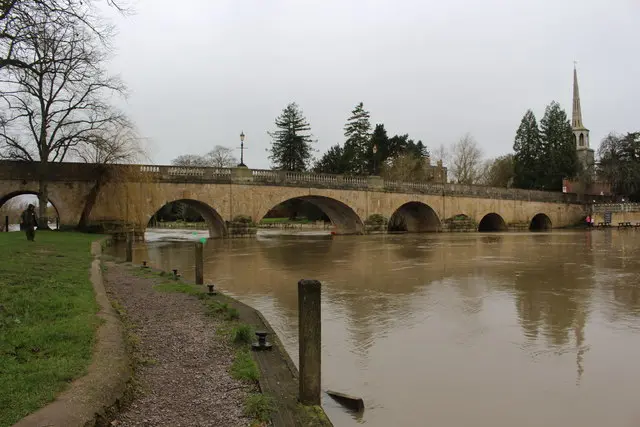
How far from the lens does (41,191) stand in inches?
1136

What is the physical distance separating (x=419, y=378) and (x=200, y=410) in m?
3.00

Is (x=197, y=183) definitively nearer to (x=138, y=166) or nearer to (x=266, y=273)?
(x=138, y=166)

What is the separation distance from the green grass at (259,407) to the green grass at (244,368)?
48cm

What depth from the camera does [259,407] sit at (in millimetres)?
4152

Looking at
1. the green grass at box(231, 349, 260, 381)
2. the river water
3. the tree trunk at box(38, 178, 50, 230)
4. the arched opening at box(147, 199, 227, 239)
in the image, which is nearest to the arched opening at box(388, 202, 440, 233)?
the arched opening at box(147, 199, 227, 239)

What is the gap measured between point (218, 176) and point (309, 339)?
30605mm

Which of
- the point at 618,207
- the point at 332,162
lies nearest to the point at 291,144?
Result: the point at 332,162

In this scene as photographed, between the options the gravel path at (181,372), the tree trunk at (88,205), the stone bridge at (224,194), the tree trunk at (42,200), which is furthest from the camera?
the tree trunk at (88,205)

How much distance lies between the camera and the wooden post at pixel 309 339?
4.52 metres

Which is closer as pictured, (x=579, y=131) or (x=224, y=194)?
(x=224, y=194)

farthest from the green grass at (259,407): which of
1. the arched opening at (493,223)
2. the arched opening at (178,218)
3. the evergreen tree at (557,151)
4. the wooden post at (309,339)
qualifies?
the evergreen tree at (557,151)

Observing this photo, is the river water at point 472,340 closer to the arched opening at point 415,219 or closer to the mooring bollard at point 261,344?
the mooring bollard at point 261,344

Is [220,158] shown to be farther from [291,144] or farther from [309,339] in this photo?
[309,339]

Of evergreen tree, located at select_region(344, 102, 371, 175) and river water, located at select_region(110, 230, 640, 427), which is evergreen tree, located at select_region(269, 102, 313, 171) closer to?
evergreen tree, located at select_region(344, 102, 371, 175)
